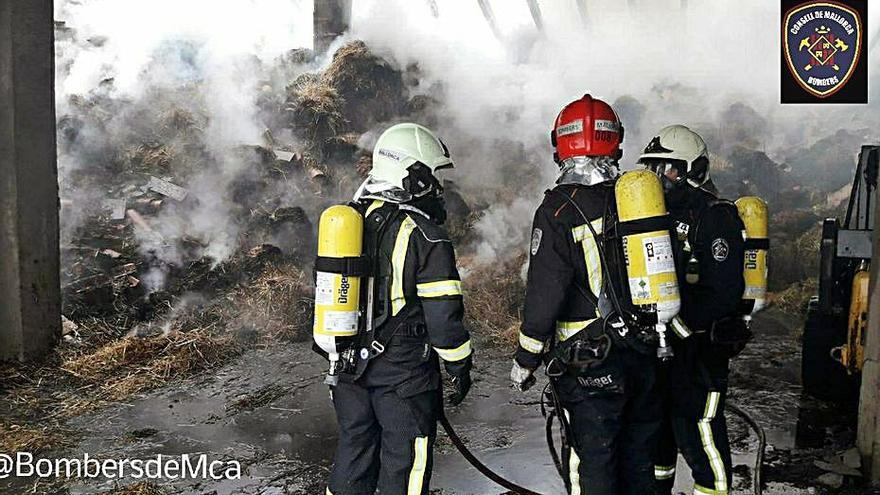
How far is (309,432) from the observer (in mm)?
5539

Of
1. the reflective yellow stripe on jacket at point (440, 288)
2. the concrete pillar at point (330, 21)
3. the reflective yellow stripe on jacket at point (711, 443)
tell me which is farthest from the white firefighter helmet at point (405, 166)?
the concrete pillar at point (330, 21)

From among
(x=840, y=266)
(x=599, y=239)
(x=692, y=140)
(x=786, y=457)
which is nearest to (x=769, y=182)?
(x=840, y=266)

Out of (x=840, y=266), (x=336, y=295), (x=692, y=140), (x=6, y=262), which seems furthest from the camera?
(x=6, y=262)

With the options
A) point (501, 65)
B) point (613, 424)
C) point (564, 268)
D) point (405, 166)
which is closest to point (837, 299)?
point (613, 424)

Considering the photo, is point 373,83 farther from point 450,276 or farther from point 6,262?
point 450,276

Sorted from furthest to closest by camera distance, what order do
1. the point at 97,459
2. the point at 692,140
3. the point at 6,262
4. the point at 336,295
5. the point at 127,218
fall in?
the point at 127,218
the point at 6,262
the point at 97,459
the point at 692,140
the point at 336,295

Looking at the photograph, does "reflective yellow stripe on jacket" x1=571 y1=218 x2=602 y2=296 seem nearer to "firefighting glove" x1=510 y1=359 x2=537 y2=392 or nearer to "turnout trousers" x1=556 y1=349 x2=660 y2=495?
"turnout trousers" x1=556 y1=349 x2=660 y2=495

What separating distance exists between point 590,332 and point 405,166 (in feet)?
3.62

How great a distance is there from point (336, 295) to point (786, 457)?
137 inches

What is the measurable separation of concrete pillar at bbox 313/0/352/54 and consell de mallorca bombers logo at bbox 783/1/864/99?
6.59 metres

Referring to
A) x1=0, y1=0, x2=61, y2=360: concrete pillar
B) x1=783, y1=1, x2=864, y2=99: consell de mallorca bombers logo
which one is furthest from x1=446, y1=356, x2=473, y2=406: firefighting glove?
x1=783, y1=1, x2=864, y2=99: consell de mallorca bombers logo

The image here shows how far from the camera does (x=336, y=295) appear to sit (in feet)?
10.6

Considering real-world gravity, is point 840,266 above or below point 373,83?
below

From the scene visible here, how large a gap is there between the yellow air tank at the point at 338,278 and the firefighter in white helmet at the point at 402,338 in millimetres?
135
